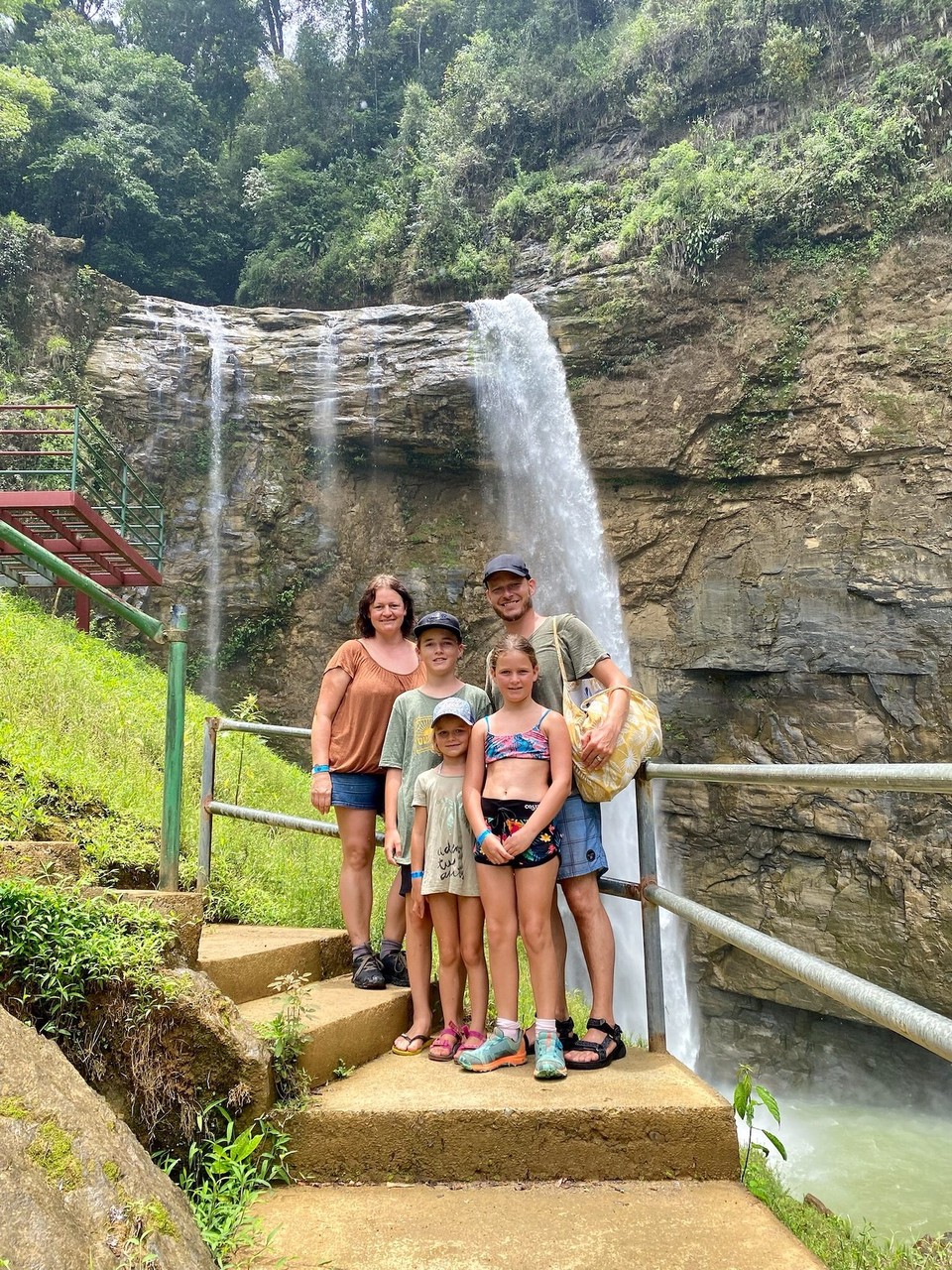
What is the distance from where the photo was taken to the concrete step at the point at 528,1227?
5.65ft

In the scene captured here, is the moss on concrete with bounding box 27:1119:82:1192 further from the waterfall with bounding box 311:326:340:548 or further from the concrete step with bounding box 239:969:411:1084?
the waterfall with bounding box 311:326:340:548

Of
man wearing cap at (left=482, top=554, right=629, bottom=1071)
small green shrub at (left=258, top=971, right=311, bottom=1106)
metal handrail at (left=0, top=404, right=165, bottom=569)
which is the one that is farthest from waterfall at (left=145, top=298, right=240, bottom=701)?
small green shrub at (left=258, top=971, right=311, bottom=1106)

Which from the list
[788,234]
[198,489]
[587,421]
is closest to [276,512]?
[198,489]

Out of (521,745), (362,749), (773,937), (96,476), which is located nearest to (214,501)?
(96,476)

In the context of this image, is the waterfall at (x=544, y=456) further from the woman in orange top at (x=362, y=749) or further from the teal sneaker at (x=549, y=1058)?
the teal sneaker at (x=549, y=1058)

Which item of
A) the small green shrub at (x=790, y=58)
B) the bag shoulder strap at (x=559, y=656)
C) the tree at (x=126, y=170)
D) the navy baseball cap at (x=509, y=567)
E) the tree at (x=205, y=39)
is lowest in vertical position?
the bag shoulder strap at (x=559, y=656)

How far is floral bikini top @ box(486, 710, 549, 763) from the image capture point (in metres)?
2.83

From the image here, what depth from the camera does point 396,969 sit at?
10.8 ft

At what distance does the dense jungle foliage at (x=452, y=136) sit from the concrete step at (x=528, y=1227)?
49.0 ft

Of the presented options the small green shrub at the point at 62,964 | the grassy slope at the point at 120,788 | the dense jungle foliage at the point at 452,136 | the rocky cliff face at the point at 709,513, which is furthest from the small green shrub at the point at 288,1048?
the dense jungle foliage at the point at 452,136

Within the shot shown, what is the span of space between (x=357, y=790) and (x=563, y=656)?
3.53 ft

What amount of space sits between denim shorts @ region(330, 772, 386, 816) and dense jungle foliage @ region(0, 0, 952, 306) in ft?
44.2

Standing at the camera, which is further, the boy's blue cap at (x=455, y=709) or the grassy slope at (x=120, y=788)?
the grassy slope at (x=120, y=788)

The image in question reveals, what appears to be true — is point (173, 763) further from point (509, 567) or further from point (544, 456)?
point (544, 456)
